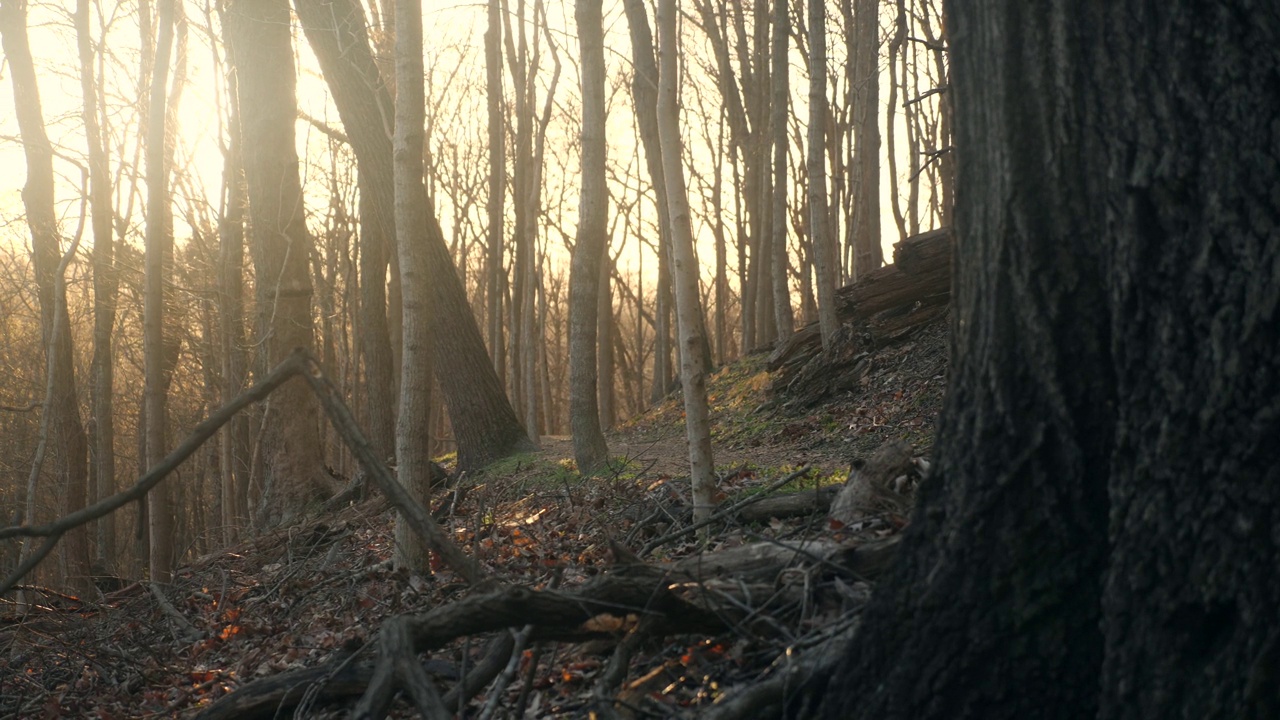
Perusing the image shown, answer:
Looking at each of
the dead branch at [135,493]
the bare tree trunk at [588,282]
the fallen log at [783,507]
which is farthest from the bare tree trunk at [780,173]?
the dead branch at [135,493]

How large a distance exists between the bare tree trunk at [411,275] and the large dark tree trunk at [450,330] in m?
4.65

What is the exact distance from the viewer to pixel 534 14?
20.7 m

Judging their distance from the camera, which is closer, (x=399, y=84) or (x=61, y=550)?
(x=399, y=84)

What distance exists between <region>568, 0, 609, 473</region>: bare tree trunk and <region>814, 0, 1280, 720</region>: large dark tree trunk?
7.10 metres

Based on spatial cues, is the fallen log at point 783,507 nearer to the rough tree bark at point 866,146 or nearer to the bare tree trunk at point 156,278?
the bare tree trunk at point 156,278

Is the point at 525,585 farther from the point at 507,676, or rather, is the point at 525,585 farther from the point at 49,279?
the point at 49,279

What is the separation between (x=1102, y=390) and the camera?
8.15ft

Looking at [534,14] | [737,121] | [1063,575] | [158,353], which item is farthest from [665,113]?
[737,121]

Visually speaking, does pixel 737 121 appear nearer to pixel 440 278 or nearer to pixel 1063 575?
pixel 440 278

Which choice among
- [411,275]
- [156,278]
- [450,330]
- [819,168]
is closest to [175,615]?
[411,275]

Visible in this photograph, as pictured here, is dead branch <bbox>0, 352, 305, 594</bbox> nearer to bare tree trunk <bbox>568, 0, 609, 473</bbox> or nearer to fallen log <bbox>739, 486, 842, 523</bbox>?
fallen log <bbox>739, 486, 842, 523</bbox>

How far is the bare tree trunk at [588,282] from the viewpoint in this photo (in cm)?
966

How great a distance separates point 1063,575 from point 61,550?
52.8ft

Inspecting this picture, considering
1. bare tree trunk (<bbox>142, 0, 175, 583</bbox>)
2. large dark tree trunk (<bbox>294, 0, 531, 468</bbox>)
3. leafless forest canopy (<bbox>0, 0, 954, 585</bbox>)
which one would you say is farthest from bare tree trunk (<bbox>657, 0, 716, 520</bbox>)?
bare tree trunk (<bbox>142, 0, 175, 583</bbox>)
